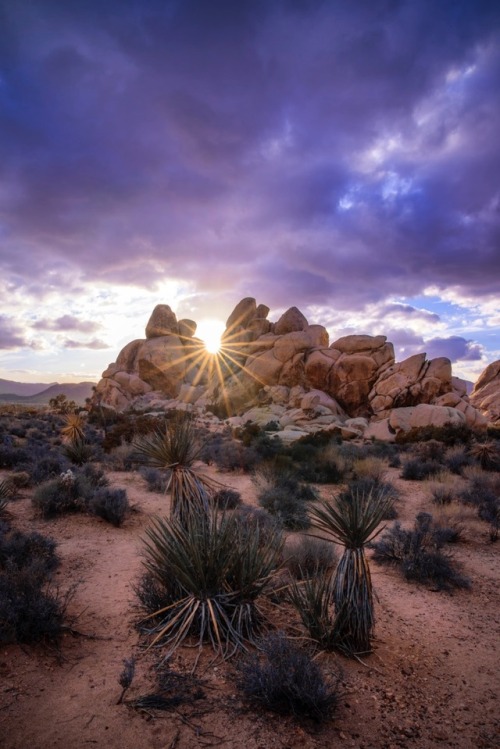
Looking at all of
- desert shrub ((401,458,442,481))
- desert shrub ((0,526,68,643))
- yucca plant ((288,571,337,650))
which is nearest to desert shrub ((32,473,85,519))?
desert shrub ((0,526,68,643))

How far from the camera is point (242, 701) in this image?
326cm

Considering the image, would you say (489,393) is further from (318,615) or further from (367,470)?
(318,615)

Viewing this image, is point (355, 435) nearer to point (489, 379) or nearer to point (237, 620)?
point (237, 620)

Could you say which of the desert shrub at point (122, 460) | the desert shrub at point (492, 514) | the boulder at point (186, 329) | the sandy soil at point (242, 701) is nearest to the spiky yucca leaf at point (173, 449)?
the sandy soil at point (242, 701)

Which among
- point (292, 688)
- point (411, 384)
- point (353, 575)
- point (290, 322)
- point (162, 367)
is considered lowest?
point (292, 688)

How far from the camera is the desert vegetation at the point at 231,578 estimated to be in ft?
10.9

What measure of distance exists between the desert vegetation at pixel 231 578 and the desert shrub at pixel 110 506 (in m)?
0.03

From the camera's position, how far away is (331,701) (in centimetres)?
312

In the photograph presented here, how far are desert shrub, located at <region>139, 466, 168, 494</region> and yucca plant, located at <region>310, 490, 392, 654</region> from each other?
321 inches

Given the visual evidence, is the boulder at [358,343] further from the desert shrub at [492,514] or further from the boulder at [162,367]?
the desert shrub at [492,514]

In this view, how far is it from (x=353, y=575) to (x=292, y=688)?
4.04ft

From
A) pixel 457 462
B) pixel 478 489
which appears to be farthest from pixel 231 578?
pixel 457 462

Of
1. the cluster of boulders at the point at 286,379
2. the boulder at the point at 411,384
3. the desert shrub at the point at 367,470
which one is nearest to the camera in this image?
the desert shrub at the point at 367,470

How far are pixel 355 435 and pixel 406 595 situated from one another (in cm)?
2140
